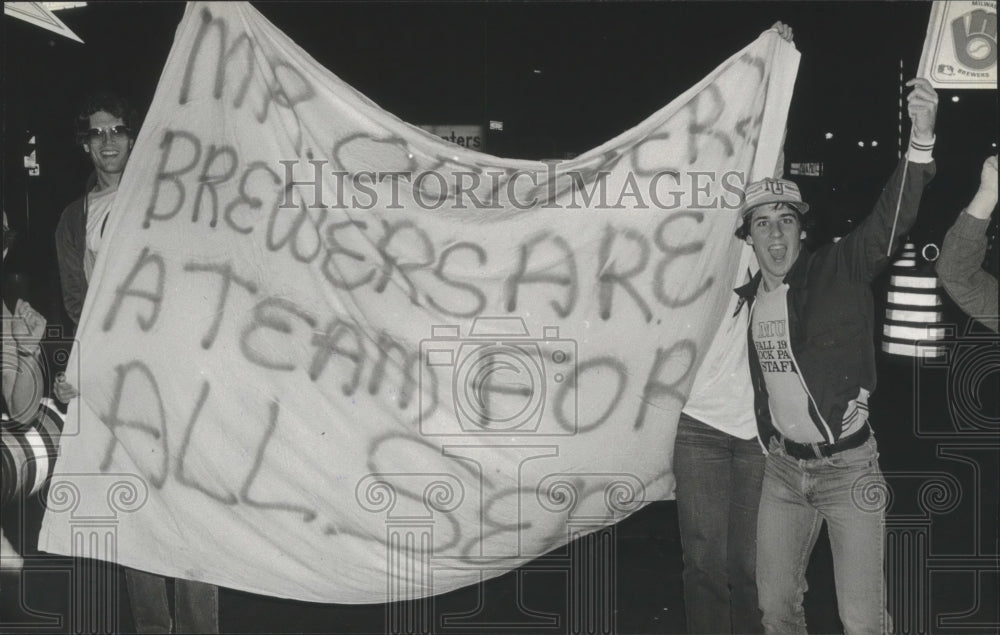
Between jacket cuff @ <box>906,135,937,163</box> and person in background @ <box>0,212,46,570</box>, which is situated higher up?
jacket cuff @ <box>906,135,937,163</box>

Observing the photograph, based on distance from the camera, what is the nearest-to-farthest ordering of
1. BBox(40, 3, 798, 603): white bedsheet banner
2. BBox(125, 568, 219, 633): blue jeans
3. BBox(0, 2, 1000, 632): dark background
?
BBox(40, 3, 798, 603): white bedsheet banner
BBox(125, 568, 219, 633): blue jeans
BBox(0, 2, 1000, 632): dark background

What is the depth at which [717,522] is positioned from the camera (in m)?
3.76

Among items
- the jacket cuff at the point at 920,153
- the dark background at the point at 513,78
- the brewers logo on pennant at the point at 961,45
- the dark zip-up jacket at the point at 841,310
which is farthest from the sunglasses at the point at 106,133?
the brewers logo on pennant at the point at 961,45

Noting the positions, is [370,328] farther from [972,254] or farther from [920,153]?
[972,254]

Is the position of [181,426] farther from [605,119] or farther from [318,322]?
[605,119]

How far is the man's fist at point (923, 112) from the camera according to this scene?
130 inches

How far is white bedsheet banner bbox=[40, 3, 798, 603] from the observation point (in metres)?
3.70

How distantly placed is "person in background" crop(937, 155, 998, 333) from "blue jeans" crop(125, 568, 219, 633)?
292 cm

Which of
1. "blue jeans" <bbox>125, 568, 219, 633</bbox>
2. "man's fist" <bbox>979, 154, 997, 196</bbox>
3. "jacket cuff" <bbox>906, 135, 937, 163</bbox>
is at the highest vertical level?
"jacket cuff" <bbox>906, 135, 937, 163</bbox>

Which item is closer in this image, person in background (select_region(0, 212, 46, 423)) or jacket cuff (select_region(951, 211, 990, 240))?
jacket cuff (select_region(951, 211, 990, 240))

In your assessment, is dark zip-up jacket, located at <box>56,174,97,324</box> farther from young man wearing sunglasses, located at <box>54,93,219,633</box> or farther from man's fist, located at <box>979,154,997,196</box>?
man's fist, located at <box>979,154,997,196</box>

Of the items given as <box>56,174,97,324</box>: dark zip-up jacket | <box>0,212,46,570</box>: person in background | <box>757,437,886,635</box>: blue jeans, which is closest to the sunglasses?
<box>56,174,97,324</box>: dark zip-up jacket

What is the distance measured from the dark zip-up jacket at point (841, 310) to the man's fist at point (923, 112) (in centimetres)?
10

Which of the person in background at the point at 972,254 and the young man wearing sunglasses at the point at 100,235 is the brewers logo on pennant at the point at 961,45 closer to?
the person in background at the point at 972,254
